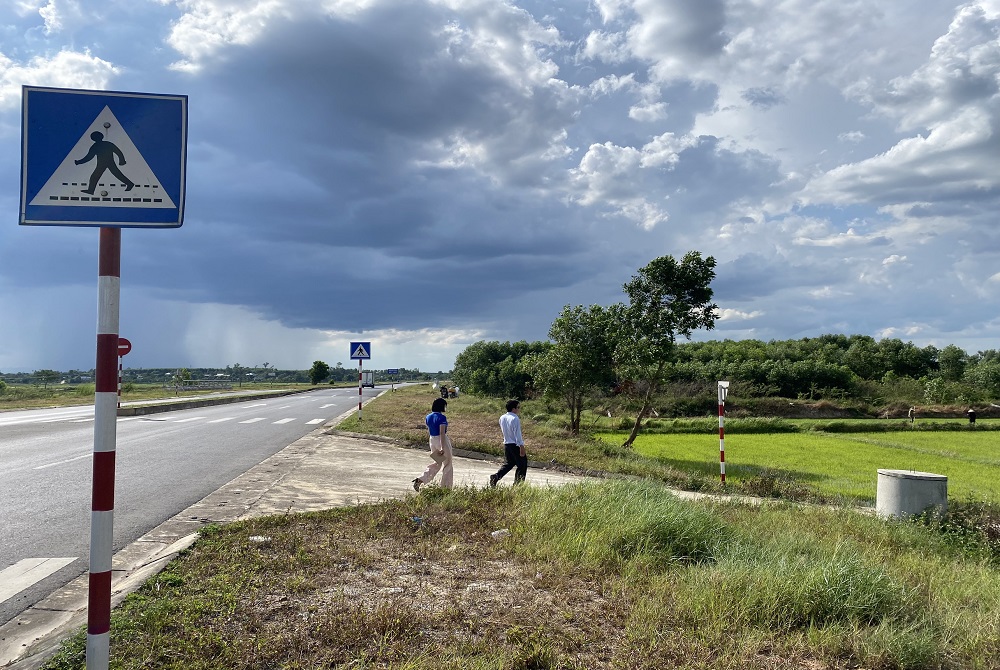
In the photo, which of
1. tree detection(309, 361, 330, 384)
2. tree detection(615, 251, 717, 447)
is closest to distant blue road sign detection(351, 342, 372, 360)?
tree detection(615, 251, 717, 447)

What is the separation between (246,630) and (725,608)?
3.18 m

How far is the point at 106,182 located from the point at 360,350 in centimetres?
2322

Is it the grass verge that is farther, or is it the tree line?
the tree line

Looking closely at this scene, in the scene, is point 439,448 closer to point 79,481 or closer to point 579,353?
point 79,481

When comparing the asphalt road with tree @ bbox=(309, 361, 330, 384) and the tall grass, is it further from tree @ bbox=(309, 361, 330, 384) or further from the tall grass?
tree @ bbox=(309, 361, 330, 384)

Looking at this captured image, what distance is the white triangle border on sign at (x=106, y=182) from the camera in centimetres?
322

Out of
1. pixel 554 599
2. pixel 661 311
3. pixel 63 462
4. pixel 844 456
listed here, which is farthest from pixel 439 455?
pixel 844 456

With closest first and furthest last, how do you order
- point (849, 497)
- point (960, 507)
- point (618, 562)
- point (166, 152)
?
point (166, 152) → point (618, 562) → point (960, 507) → point (849, 497)

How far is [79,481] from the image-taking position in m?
10.6

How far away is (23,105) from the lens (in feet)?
10.5

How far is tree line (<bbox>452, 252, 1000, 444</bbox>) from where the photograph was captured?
22344mm

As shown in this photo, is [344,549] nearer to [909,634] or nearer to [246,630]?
[246,630]

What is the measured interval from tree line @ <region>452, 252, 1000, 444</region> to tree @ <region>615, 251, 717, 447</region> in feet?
0.11

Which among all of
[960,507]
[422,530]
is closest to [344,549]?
[422,530]
